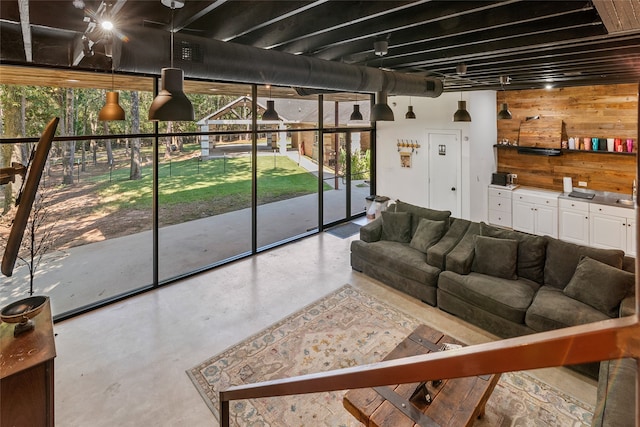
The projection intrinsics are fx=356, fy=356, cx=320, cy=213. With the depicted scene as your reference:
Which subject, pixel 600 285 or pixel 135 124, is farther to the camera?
pixel 135 124

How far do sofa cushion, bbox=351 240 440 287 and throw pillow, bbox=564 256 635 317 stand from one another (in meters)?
1.49

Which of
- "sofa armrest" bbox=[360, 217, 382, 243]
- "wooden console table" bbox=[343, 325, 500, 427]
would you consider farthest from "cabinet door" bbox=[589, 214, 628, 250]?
"wooden console table" bbox=[343, 325, 500, 427]

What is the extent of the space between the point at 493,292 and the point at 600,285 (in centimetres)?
99

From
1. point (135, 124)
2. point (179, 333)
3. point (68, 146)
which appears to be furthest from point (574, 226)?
point (68, 146)

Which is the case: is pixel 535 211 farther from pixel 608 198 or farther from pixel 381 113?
pixel 381 113

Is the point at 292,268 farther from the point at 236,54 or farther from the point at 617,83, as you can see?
the point at 617,83

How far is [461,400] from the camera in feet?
8.57

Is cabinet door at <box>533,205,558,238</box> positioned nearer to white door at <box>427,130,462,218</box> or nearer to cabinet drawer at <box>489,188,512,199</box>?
cabinet drawer at <box>489,188,512,199</box>

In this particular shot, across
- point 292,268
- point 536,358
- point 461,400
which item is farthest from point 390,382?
point 292,268

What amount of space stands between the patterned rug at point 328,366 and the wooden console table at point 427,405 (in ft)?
1.58

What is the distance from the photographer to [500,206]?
25.2ft

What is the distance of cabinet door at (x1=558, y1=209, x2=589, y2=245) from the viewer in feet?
21.4

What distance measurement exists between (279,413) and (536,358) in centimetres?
307

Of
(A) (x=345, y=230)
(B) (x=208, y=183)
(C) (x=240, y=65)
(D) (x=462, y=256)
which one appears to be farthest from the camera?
(B) (x=208, y=183)
